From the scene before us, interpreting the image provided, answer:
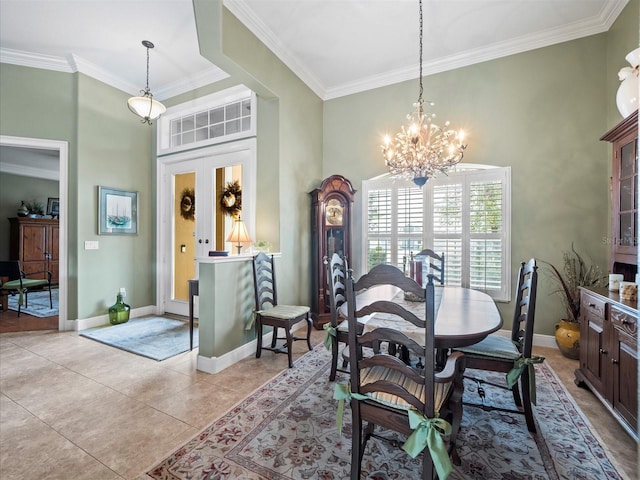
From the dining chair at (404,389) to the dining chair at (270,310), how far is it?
4.54ft

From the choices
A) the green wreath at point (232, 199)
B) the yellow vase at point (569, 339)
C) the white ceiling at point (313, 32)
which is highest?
the white ceiling at point (313, 32)

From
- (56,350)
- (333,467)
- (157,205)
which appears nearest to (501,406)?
(333,467)

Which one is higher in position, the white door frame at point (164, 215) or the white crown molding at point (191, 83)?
the white crown molding at point (191, 83)

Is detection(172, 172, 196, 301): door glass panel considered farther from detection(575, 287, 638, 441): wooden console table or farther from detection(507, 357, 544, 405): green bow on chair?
detection(575, 287, 638, 441): wooden console table

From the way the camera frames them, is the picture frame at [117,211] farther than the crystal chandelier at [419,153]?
Yes

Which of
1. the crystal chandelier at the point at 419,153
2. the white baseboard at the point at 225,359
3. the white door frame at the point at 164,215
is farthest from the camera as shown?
the white door frame at the point at 164,215

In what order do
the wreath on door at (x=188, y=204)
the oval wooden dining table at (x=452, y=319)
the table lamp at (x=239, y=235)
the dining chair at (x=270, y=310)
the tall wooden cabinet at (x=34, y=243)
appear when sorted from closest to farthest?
the oval wooden dining table at (x=452, y=319) < the dining chair at (x=270, y=310) < the table lamp at (x=239, y=235) < the wreath on door at (x=188, y=204) < the tall wooden cabinet at (x=34, y=243)

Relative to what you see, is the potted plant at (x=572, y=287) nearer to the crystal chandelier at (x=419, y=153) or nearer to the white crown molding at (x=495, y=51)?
the crystal chandelier at (x=419, y=153)

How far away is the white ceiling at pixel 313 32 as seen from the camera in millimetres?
2885

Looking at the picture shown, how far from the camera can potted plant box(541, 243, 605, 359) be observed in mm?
2922

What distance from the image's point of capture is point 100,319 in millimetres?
4113

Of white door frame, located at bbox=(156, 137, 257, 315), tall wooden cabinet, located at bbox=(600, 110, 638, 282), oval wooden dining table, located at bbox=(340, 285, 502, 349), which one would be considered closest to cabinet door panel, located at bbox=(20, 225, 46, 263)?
white door frame, located at bbox=(156, 137, 257, 315)

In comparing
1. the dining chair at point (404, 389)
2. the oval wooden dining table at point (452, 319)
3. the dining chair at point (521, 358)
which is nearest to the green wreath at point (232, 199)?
the oval wooden dining table at point (452, 319)

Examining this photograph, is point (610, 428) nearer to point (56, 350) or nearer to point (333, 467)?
point (333, 467)
